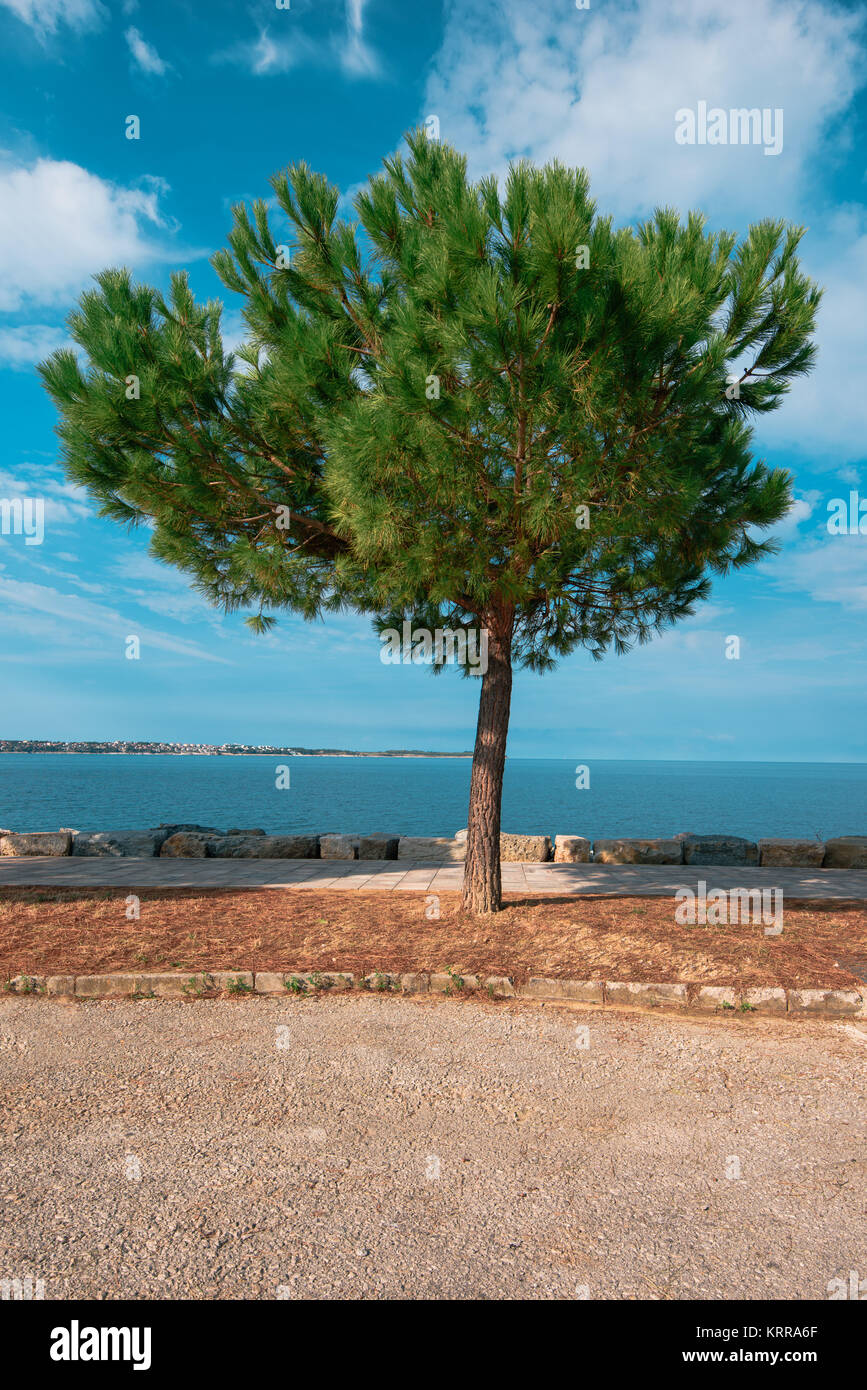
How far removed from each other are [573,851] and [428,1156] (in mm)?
9559

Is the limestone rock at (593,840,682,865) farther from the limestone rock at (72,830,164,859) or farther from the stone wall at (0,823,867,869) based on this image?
the limestone rock at (72,830,164,859)

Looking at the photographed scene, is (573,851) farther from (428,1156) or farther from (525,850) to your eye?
(428,1156)

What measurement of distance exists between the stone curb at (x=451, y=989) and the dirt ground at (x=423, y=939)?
6.3 inches

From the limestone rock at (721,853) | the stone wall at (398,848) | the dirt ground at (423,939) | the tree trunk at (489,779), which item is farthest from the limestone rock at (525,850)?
the tree trunk at (489,779)

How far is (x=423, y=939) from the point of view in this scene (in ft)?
23.1

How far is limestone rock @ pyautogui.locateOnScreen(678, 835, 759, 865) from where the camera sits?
12117 mm

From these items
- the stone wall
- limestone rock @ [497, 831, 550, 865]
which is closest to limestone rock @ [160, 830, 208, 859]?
the stone wall

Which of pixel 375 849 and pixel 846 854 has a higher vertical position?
pixel 846 854

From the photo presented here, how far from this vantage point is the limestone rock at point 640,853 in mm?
12203

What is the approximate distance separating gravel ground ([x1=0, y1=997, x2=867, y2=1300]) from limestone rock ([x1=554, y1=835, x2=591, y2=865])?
7188 millimetres

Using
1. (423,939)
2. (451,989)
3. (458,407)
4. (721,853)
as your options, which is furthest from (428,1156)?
(721,853)

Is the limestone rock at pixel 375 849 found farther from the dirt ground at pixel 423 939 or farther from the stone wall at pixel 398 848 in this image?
the dirt ground at pixel 423 939
